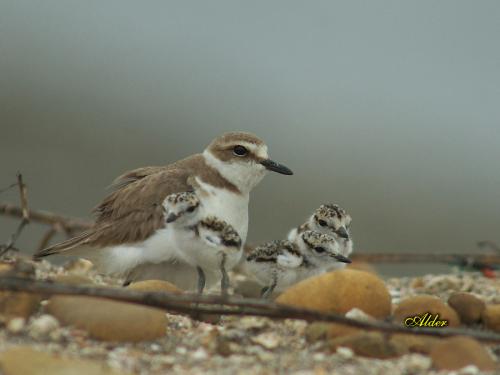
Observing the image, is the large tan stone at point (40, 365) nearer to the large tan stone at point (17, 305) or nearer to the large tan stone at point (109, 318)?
the large tan stone at point (109, 318)

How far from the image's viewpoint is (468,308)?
13.3 ft

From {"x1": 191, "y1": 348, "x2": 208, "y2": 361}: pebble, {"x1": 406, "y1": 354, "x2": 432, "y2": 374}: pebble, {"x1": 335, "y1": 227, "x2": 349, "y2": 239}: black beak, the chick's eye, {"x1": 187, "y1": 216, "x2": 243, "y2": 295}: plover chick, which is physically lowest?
{"x1": 191, "y1": 348, "x2": 208, "y2": 361}: pebble

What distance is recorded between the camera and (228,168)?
493 centimetres

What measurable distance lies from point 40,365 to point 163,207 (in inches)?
67.2

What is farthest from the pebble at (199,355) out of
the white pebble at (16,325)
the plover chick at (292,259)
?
the plover chick at (292,259)

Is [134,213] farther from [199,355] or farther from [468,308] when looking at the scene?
[468,308]

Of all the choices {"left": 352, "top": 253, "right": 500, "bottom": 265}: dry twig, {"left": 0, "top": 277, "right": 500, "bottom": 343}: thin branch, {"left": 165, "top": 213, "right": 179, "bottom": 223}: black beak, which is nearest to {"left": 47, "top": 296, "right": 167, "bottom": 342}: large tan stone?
{"left": 0, "top": 277, "right": 500, "bottom": 343}: thin branch

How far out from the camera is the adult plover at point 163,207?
4.68 metres

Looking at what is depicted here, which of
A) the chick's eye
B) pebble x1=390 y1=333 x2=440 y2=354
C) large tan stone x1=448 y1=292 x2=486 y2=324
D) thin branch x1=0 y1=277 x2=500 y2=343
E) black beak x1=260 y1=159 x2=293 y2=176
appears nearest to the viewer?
thin branch x1=0 y1=277 x2=500 y2=343

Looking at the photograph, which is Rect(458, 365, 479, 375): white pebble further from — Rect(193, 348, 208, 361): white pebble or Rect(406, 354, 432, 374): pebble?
Rect(193, 348, 208, 361): white pebble

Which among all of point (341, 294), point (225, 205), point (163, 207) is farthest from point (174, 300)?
point (225, 205)

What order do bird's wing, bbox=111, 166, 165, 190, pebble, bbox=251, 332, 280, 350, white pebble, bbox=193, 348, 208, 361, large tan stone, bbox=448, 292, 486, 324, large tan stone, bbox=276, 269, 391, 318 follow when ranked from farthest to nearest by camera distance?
bird's wing, bbox=111, 166, 165, 190 < large tan stone, bbox=448, 292, 486, 324 < large tan stone, bbox=276, 269, 391, 318 < pebble, bbox=251, 332, 280, 350 < white pebble, bbox=193, 348, 208, 361

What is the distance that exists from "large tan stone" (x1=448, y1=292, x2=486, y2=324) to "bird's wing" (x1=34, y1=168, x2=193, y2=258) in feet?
4.93

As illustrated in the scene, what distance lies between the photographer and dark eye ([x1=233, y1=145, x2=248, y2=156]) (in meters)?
5.00
